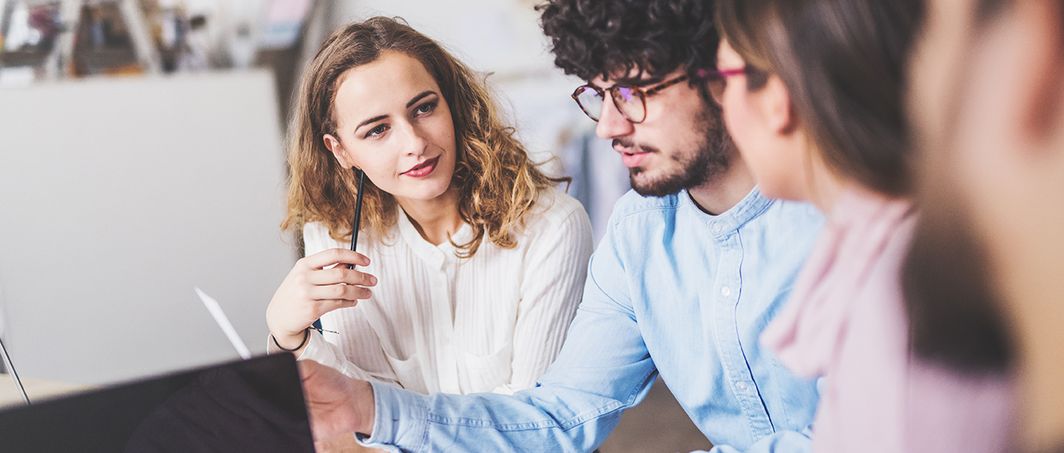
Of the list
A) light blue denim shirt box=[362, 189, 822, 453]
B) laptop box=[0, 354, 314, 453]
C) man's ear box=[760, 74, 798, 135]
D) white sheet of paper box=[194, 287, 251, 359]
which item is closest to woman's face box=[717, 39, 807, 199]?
man's ear box=[760, 74, 798, 135]

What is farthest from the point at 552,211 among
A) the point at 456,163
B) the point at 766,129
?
the point at 766,129

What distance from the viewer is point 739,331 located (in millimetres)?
727

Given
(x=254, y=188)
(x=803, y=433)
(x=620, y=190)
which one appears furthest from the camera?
(x=254, y=188)

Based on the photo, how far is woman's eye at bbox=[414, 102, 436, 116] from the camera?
2.76 feet

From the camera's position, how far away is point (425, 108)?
2.78 feet

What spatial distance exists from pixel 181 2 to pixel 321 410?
1.55 m

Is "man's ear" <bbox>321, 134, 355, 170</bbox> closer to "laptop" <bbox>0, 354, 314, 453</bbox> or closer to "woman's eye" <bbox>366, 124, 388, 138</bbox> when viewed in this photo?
"woman's eye" <bbox>366, 124, 388, 138</bbox>

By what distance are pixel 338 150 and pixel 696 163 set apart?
0.36m

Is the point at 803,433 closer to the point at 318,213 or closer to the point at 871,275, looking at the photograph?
the point at 871,275

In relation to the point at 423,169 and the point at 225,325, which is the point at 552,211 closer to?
the point at 423,169

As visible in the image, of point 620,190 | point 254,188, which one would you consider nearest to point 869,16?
point 620,190

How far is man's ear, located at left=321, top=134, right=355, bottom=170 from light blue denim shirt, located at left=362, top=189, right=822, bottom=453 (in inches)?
9.1

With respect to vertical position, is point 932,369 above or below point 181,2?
below

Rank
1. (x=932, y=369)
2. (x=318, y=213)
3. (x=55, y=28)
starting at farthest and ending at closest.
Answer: (x=55, y=28)
(x=318, y=213)
(x=932, y=369)
